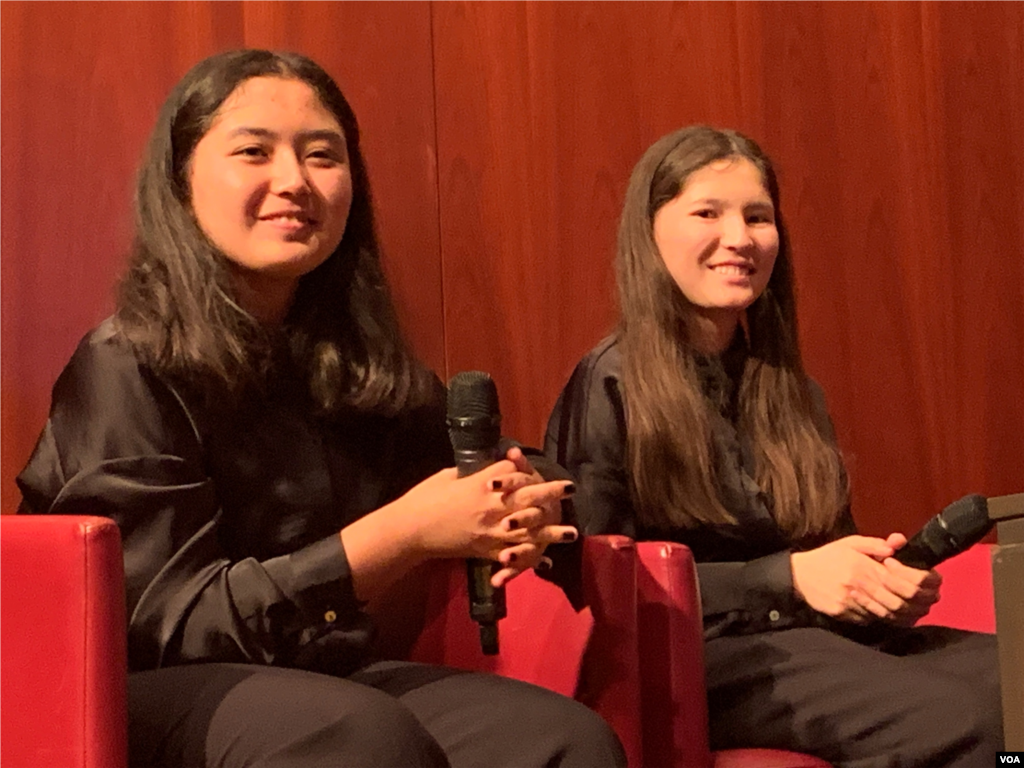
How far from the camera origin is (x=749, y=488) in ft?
5.10

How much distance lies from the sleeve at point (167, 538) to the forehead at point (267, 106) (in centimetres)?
27

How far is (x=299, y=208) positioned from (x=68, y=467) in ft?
1.14

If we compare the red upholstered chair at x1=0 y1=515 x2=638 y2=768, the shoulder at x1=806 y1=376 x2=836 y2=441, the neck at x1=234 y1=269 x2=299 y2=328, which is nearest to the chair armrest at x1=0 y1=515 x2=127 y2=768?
the red upholstered chair at x1=0 y1=515 x2=638 y2=768

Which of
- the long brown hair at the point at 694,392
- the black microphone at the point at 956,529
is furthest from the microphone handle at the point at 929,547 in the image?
the long brown hair at the point at 694,392

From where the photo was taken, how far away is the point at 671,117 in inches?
79.8

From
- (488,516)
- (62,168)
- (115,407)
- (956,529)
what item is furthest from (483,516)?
(62,168)

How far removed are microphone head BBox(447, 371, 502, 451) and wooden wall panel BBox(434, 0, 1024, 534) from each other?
0.83 metres

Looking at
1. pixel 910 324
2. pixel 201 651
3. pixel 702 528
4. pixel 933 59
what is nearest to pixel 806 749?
pixel 702 528

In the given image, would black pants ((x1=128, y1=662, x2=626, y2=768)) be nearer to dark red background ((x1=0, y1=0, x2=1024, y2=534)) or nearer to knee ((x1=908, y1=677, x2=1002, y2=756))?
knee ((x1=908, y1=677, x2=1002, y2=756))

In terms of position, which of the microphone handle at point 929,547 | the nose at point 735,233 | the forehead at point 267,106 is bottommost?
the microphone handle at point 929,547

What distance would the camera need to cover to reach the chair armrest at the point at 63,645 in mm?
933

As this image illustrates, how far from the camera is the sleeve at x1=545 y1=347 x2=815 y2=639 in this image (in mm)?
1452

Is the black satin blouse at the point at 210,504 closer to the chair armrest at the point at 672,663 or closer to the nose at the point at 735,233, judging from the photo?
the chair armrest at the point at 672,663

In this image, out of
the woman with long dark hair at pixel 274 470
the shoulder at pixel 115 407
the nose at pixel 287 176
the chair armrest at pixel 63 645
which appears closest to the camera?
the chair armrest at pixel 63 645
